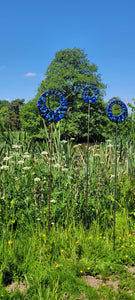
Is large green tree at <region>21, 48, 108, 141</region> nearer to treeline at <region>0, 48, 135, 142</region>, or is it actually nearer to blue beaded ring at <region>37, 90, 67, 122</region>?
treeline at <region>0, 48, 135, 142</region>

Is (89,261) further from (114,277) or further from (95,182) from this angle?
(95,182)

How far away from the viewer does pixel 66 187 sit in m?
4.30

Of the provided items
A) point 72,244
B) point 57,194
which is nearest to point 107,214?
point 57,194

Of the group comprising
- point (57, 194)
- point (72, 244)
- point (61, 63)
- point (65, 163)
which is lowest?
point (72, 244)

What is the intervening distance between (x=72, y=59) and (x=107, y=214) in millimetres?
25168

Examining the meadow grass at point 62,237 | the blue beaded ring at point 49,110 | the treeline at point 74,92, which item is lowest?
the meadow grass at point 62,237

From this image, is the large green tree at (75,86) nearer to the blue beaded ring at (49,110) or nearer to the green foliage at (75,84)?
the green foliage at (75,84)

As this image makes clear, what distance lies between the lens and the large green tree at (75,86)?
25.8m

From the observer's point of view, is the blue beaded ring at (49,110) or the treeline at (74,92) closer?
the blue beaded ring at (49,110)

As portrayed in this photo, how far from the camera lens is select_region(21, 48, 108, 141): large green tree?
84.7ft

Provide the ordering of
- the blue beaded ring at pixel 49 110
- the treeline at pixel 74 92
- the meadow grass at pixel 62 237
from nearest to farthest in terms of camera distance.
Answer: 1. the meadow grass at pixel 62 237
2. the blue beaded ring at pixel 49 110
3. the treeline at pixel 74 92

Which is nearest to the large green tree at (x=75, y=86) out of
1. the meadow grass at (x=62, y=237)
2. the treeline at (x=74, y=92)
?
the treeline at (x=74, y=92)

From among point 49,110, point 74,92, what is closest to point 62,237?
point 49,110

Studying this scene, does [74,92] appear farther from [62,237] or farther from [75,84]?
[62,237]
